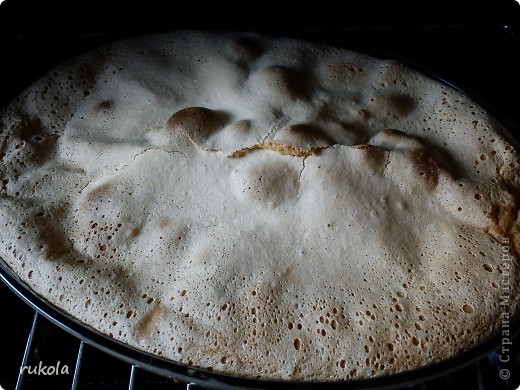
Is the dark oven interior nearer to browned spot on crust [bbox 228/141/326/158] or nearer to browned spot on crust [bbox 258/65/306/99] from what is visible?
browned spot on crust [bbox 258/65/306/99]

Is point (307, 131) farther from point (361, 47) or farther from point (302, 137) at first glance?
point (361, 47)

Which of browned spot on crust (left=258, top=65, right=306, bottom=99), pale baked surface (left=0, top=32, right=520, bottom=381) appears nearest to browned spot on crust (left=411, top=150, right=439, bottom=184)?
pale baked surface (left=0, top=32, right=520, bottom=381)

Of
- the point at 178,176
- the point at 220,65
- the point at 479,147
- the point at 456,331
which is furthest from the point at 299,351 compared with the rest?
the point at 220,65

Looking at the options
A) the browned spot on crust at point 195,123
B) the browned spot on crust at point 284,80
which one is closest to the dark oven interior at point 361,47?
the browned spot on crust at point 284,80

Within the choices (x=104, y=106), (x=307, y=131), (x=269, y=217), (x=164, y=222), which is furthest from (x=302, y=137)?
(x=104, y=106)

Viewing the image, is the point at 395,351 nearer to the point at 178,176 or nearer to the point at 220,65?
the point at 178,176

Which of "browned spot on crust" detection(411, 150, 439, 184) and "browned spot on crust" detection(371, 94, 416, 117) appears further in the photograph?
"browned spot on crust" detection(371, 94, 416, 117)

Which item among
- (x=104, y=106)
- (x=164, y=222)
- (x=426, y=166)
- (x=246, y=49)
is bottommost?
(x=164, y=222)

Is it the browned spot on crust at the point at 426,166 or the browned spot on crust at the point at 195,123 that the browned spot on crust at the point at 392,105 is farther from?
the browned spot on crust at the point at 195,123
